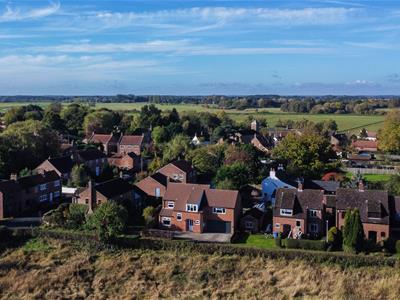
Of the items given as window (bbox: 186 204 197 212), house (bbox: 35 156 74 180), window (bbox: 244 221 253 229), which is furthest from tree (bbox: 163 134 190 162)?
window (bbox: 244 221 253 229)

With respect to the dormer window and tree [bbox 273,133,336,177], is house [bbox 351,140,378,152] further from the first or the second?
the dormer window

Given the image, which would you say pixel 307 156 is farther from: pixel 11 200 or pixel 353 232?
pixel 11 200

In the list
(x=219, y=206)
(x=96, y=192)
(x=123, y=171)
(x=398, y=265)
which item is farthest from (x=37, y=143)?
(x=398, y=265)

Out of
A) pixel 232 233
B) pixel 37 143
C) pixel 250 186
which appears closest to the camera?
pixel 232 233

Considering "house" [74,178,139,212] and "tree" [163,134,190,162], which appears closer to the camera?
"house" [74,178,139,212]

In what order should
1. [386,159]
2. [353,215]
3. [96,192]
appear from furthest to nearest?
[386,159], [96,192], [353,215]

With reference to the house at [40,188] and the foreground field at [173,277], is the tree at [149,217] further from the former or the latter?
the house at [40,188]

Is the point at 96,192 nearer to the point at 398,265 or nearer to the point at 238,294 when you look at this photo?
the point at 238,294
